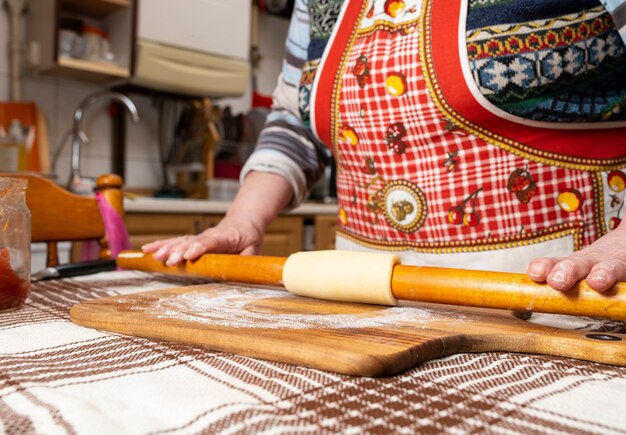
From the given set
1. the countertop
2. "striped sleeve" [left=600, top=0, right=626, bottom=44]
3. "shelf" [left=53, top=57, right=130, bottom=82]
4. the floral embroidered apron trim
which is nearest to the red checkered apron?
the floral embroidered apron trim

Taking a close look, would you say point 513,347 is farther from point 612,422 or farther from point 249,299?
point 249,299

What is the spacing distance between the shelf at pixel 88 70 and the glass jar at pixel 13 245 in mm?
1643

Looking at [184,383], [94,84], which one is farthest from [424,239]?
[94,84]

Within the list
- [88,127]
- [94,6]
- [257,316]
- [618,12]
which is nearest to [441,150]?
[618,12]

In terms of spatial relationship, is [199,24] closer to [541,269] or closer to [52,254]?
[52,254]

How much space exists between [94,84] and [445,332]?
2270 millimetres

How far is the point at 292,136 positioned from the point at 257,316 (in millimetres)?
526

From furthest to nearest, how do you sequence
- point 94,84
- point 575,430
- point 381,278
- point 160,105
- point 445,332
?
point 160,105
point 94,84
point 381,278
point 445,332
point 575,430

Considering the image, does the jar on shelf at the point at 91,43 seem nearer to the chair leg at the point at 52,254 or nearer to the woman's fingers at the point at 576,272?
the chair leg at the point at 52,254

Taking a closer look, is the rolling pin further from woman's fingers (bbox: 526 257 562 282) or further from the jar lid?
the jar lid

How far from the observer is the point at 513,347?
0.48 metres

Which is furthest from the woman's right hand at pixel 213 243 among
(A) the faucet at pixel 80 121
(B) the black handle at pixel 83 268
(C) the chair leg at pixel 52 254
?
(A) the faucet at pixel 80 121

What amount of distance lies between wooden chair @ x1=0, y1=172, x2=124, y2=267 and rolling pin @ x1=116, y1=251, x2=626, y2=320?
0.39 m

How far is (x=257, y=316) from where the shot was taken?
562mm
